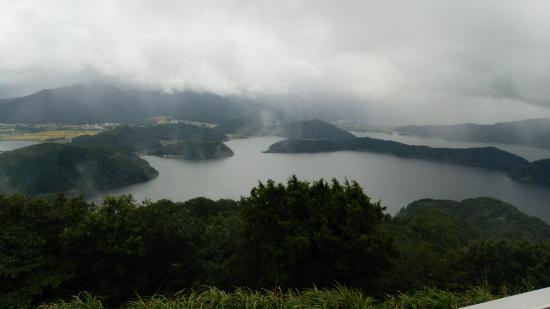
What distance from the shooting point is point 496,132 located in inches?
6673

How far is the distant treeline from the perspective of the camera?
306 inches

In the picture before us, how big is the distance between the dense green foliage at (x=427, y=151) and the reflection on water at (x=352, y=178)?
458cm

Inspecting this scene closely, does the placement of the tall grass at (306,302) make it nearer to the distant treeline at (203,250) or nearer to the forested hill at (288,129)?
the distant treeline at (203,250)

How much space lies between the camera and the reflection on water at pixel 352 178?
75812 mm

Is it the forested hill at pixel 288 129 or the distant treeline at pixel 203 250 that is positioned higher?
the forested hill at pixel 288 129

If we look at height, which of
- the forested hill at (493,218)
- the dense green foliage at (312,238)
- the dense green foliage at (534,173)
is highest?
the dense green foliage at (312,238)

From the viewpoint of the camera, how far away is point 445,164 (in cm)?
11819

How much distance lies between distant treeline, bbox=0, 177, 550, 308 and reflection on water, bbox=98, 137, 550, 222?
5984 cm

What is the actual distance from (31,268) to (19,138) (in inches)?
4394

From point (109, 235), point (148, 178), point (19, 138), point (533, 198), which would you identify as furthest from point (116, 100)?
point (109, 235)

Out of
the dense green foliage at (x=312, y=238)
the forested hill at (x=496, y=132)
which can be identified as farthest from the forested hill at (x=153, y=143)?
the forested hill at (x=496, y=132)

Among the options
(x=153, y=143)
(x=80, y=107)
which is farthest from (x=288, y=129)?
(x=80, y=107)

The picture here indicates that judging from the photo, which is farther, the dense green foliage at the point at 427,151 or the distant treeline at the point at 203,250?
the dense green foliage at the point at 427,151

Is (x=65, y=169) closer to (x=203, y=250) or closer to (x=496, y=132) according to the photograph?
(x=203, y=250)
